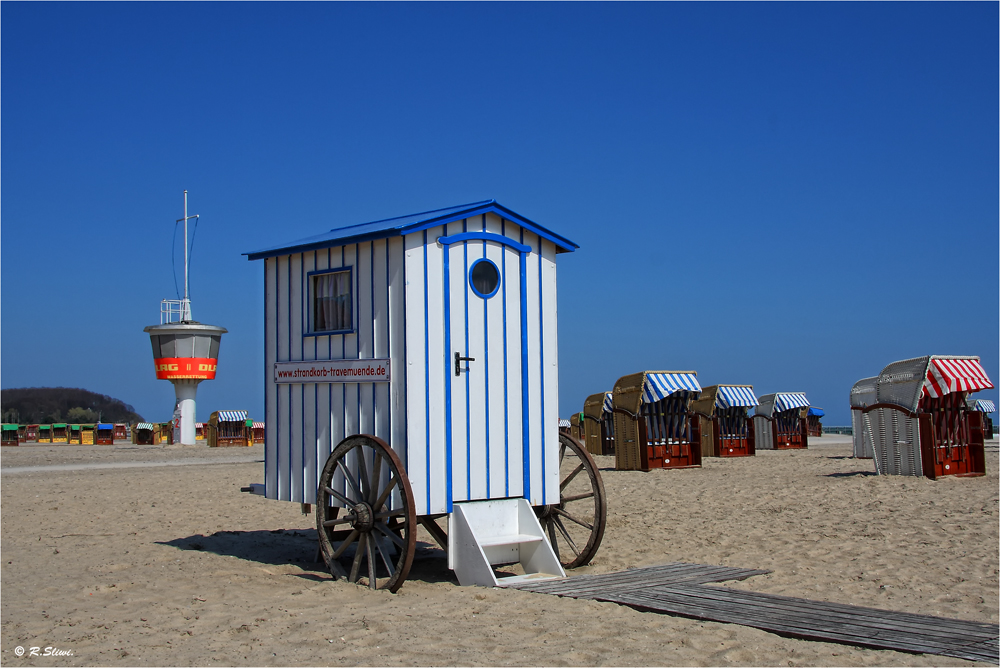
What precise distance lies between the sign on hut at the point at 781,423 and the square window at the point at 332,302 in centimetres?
2665

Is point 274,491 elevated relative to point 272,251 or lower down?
Answer: lower down

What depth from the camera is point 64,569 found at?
9070 millimetres

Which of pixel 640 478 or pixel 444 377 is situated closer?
pixel 444 377

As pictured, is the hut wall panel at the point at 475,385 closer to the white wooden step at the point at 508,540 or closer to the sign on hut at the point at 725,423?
the white wooden step at the point at 508,540

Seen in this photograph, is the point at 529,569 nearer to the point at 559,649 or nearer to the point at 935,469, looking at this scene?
the point at 559,649

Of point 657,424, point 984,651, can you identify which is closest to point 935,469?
point 657,424

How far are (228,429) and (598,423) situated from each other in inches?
902

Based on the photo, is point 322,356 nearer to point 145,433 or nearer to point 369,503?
point 369,503

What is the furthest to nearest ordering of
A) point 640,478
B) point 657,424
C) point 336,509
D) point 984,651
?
point 657,424, point 640,478, point 336,509, point 984,651

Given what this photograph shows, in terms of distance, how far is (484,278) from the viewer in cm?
870

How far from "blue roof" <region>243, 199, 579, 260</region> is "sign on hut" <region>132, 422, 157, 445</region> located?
1693 inches

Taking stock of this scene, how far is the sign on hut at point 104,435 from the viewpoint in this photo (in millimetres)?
48938

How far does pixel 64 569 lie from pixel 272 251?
379cm

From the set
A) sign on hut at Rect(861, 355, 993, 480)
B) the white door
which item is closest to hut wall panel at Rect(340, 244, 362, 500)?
the white door
